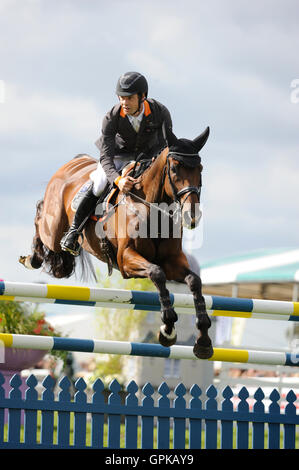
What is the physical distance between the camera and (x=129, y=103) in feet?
15.0

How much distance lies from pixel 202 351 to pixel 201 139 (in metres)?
1.30

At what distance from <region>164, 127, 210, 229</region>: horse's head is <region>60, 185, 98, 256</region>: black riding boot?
3.03 ft

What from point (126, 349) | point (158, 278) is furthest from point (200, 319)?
point (126, 349)

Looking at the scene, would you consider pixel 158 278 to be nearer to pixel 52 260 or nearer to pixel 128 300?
pixel 128 300

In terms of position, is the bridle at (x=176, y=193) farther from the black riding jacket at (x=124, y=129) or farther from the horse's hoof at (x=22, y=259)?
the horse's hoof at (x=22, y=259)

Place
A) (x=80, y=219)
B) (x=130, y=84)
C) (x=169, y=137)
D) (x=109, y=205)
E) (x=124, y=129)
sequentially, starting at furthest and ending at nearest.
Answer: (x=80, y=219) → (x=109, y=205) → (x=124, y=129) → (x=130, y=84) → (x=169, y=137)

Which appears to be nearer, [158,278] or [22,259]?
[158,278]

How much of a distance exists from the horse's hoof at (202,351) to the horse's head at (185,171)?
0.79 metres

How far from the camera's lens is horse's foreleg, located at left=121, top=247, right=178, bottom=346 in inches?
159

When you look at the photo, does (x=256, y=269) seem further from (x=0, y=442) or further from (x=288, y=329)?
(x=0, y=442)

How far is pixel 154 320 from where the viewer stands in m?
13.6

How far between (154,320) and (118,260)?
9082 mm

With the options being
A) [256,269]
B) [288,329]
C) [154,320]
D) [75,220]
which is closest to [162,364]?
[154,320]

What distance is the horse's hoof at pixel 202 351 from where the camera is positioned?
13.5ft
